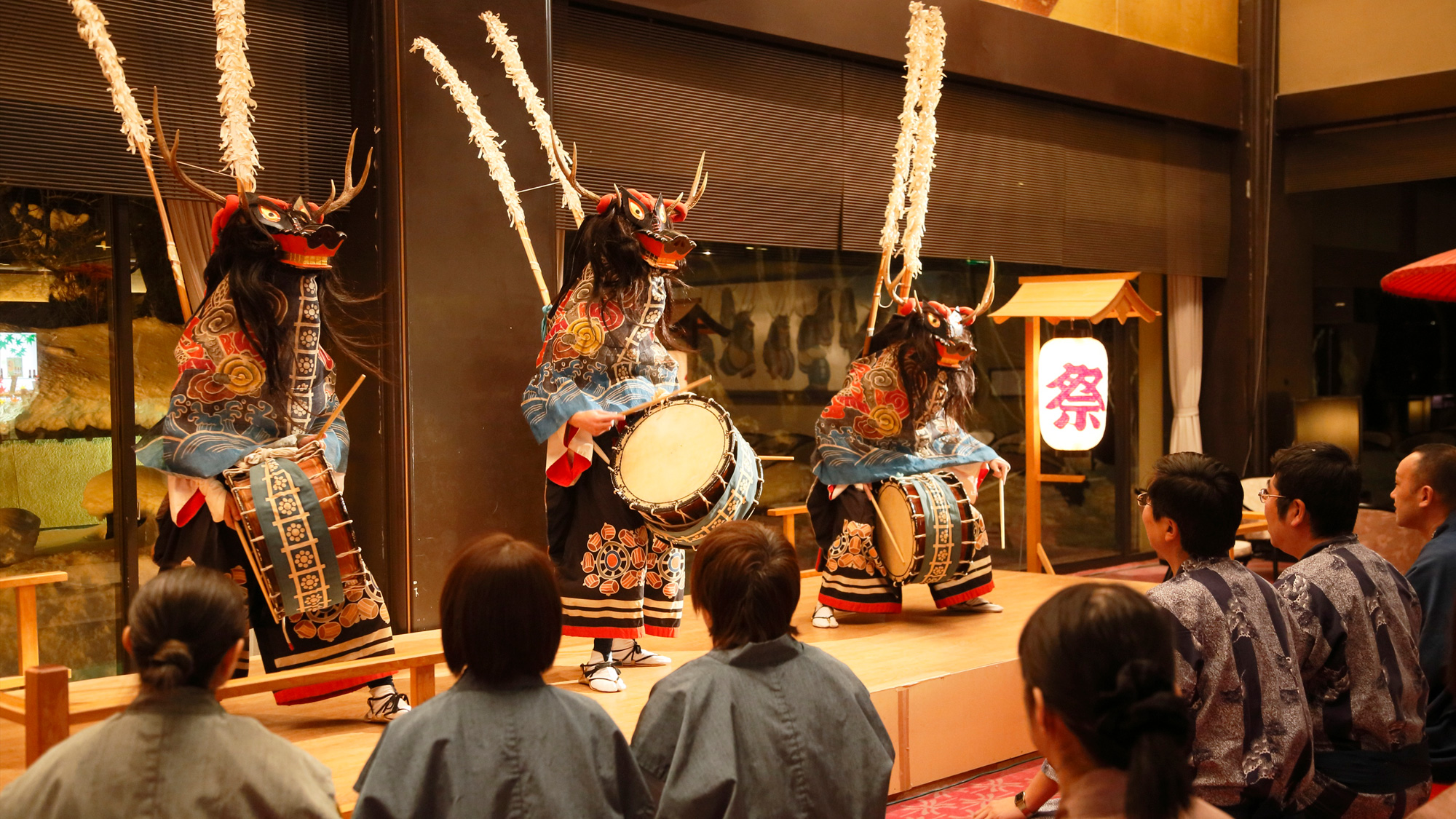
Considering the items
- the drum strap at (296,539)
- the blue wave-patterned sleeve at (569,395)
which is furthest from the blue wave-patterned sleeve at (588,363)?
the drum strap at (296,539)

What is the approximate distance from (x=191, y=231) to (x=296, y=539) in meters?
1.67

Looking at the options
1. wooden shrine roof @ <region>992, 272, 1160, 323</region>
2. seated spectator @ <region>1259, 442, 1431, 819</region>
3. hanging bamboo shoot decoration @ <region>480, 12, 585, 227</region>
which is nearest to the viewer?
seated spectator @ <region>1259, 442, 1431, 819</region>

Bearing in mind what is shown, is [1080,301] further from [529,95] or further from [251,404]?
[251,404]

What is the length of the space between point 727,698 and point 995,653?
2322 mm

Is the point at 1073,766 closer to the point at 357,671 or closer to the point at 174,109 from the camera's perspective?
the point at 357,671

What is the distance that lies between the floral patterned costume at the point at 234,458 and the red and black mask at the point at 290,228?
6cm

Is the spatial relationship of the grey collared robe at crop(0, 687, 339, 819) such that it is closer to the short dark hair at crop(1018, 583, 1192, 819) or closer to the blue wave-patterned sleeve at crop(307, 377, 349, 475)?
the short dark hair at crop(1018, 583, 1192, 819)

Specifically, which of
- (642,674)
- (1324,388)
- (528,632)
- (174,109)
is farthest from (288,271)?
(1324,388)

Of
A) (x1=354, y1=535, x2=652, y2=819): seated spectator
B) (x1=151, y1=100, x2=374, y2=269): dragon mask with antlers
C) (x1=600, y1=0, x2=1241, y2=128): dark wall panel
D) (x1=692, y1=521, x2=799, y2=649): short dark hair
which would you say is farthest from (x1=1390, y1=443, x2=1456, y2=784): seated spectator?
(x1=600, y1=0, x2=1241, y2=128): dark wall panel

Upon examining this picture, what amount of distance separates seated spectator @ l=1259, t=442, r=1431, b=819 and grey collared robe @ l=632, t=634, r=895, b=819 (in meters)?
1.09

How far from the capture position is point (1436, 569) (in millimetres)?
2930

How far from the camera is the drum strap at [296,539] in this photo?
9.57 ft

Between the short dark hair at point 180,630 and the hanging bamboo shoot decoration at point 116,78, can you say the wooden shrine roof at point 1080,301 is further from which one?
the short dark hair at point 180,630

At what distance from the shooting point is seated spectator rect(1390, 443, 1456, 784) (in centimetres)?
292
